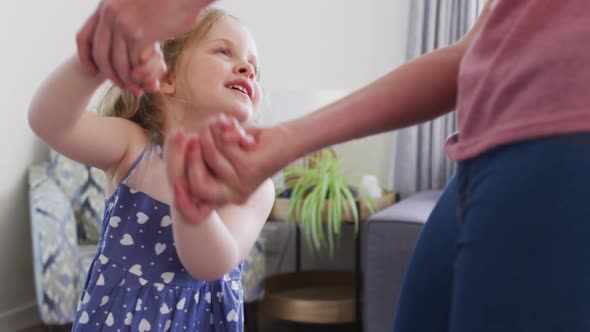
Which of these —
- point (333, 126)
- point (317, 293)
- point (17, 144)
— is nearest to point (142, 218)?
point (333, 126)

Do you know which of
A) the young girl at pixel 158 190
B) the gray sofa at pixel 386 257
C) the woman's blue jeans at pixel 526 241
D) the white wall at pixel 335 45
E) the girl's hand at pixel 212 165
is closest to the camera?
the woman's blue jeans at pixel 526 241

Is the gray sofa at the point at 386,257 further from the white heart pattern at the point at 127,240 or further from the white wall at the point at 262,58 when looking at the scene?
the white heart pattern at the point at 127,240

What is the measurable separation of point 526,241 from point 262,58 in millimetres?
3553

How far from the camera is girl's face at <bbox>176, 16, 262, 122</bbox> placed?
125cm

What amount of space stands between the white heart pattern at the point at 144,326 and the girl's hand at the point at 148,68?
527 mm

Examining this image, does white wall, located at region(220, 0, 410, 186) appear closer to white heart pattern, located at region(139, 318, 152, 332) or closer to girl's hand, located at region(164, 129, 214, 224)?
white heart pattern, located at region(139, 318, 152, 332)

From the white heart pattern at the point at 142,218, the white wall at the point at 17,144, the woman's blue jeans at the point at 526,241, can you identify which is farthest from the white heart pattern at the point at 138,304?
the white wall at the point at 17,144

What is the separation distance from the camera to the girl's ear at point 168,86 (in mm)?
1326

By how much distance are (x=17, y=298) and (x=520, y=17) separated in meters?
3.45

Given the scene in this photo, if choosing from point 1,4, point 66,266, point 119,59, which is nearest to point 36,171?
point 66,266

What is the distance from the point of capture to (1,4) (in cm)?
336

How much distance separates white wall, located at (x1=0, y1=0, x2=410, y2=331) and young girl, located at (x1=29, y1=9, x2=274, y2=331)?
2010 mm

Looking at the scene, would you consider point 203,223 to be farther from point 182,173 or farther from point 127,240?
point 127,240

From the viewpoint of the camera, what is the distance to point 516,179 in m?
0.53
